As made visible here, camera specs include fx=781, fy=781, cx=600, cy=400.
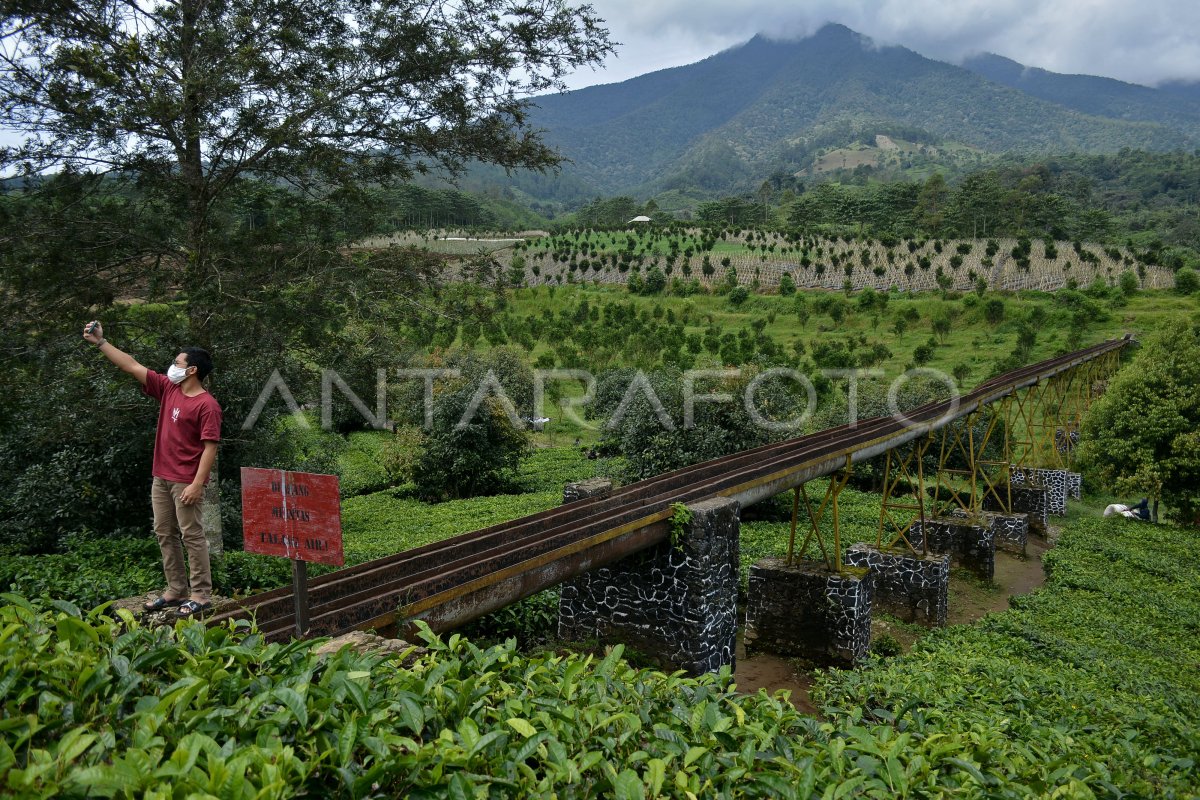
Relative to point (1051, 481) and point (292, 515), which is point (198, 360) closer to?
point (292, 515)

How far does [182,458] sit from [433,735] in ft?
10.8

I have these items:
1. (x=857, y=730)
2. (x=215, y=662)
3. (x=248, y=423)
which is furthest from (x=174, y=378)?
(x=248, y=423)

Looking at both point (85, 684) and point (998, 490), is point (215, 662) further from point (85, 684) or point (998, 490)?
point (998, 490)

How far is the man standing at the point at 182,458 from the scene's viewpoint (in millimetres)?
5242

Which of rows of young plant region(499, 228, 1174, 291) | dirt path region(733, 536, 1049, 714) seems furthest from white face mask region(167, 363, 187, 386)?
rows of young plant region(499, 228, 1174, 291)

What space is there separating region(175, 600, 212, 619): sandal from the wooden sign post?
1312 millimetres

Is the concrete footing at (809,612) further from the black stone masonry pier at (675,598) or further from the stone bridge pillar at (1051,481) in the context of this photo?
the stone bridge pillar at (1051,481)

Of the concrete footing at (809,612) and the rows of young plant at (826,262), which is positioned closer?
the concrete footing at (809,612)

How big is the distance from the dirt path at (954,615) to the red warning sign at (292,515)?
4151mm

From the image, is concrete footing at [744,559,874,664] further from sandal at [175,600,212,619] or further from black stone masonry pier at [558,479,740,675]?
sandal at [175,600,212,619]

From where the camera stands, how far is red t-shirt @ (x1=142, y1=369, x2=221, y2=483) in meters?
5.30

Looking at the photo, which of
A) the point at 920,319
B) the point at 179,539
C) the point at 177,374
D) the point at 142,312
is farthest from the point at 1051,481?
the point at 177,374

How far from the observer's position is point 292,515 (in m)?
4.16

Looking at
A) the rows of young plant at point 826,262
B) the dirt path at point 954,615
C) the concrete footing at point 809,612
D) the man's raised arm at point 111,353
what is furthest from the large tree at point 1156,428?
the man's raised arm at point 111,353
